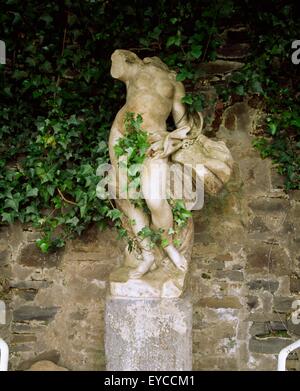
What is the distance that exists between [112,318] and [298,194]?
159cm

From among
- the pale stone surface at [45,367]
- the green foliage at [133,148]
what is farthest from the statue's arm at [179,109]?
the pale stone surface at [45,367]

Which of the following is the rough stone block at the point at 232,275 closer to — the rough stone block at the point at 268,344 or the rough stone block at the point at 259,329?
the rough stone block at the point at 259,329

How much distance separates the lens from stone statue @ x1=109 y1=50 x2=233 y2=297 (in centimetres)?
280

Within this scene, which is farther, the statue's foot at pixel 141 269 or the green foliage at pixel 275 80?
the green foliage at pixel 275 80

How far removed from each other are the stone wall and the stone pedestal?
0.74 metres

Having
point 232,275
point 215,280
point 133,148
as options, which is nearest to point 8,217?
point 133,148

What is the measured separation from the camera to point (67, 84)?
3.58 metres

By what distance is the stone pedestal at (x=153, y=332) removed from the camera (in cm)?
281

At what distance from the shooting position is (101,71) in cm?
349

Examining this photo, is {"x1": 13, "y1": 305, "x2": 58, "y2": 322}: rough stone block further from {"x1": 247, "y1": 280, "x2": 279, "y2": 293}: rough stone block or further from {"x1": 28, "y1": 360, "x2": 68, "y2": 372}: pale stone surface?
{"x1": 247, "y1": 280, "x2": 279, "y2": 293}: rough stone block

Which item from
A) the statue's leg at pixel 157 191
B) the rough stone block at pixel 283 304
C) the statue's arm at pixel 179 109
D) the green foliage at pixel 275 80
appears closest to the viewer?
the statue's leg at pixel 157 191

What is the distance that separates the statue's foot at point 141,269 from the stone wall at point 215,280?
2.03 ft
